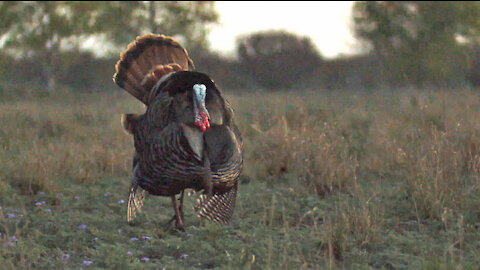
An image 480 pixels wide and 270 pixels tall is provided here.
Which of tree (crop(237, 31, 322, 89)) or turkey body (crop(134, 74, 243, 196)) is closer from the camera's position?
turkey body (crop(134, 74, 243, 196))

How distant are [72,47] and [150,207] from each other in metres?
23.4

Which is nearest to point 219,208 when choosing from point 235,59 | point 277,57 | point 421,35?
point 421,35

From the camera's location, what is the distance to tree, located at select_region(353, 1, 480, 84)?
23750 mm

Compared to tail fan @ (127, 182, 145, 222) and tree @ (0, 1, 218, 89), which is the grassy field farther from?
tree @ (0, 1, 218, 89)

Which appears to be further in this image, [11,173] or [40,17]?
[40,17]

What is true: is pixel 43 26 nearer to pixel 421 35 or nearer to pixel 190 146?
pixel 421 35

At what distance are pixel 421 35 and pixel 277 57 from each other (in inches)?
363

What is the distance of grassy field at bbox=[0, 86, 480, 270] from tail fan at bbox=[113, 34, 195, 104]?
1306mm

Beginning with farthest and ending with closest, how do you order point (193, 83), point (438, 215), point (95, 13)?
point (95, 13) < point (438, 215) < point (193, 83)

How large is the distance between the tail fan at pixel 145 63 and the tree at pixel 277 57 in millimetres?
21973

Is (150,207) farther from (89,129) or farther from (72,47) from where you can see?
(72,47)

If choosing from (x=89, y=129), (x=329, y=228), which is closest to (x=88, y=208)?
(x=329, y=228)

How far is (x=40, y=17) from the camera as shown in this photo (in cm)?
2544

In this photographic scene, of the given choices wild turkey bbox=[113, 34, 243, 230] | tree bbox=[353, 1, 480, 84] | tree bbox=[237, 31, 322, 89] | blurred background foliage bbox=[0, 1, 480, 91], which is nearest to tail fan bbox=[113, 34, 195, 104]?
wild turkey bbox=[113, 34, 243, 230]
